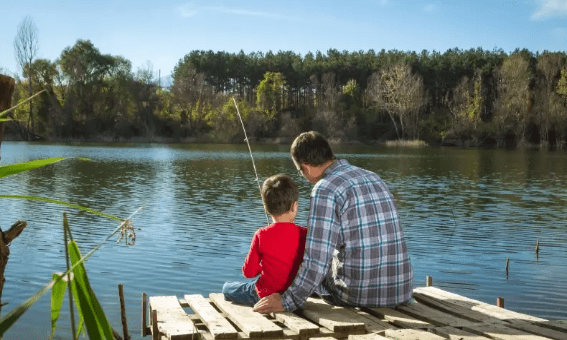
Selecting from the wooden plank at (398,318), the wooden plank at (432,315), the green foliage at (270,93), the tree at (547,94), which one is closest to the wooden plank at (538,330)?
the wooden plank at (432,315)

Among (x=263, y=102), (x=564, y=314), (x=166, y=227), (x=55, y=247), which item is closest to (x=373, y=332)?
(x=564, y=314)

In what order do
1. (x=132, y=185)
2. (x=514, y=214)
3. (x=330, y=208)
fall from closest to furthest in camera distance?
(x=330, y=208), (x=514, y=214), (x=132, y=185)

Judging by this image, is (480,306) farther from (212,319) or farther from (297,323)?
(212,319)

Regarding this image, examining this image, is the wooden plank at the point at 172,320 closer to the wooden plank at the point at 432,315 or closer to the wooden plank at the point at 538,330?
the wooden plank at the point at 432,315

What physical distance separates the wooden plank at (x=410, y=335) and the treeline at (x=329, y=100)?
184 feet

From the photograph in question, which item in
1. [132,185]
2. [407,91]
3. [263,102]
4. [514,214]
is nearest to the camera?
[514,214]

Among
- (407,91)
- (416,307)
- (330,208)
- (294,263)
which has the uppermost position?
(407,91)

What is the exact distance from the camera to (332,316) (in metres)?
3.92

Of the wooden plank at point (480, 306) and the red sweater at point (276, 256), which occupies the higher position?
the red sweater at point (276, 256)

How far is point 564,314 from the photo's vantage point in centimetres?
725

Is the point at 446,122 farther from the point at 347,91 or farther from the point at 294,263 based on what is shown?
the point at 294,263

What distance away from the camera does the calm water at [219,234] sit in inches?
330

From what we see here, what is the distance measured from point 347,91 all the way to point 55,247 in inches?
2378

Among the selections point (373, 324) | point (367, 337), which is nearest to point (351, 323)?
point (373, 324)
